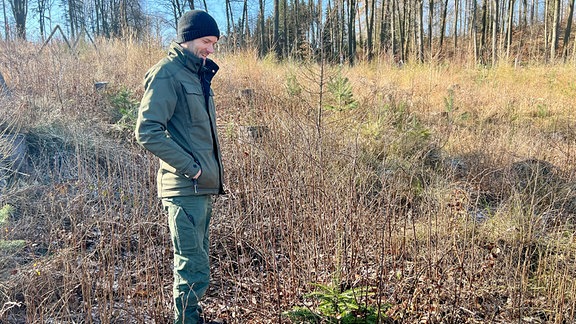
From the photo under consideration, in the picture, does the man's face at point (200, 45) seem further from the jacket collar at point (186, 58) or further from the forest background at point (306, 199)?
the forest background at point (306, 199)

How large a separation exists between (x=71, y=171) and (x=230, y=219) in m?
2.03

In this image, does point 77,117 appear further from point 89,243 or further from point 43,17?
point 43,17

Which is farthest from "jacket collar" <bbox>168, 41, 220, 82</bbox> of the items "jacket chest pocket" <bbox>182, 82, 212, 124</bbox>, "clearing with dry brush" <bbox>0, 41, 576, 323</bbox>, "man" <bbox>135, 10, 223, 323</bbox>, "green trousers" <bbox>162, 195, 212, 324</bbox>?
"clearing with dry brush" <bbox>0, 41, 576, 323</bbox>

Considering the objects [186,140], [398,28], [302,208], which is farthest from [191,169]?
[398,28]

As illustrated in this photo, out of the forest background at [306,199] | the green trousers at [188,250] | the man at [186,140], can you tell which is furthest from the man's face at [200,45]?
the forest background at [306,199]

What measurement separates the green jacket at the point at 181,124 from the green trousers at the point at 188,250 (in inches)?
2.9

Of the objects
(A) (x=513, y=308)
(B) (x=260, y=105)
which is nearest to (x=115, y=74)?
(B) (x=260, y=105)

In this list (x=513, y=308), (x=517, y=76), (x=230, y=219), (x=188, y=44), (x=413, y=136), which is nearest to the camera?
(x=188, y=44)

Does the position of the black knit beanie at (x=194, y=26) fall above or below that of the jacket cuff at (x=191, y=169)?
above

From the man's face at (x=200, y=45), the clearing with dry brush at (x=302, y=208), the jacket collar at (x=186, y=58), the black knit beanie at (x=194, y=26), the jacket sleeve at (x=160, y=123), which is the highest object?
the black knit beanie at (x=194, y=26)

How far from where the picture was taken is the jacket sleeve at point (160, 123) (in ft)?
6.62

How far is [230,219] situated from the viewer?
12.6 ft

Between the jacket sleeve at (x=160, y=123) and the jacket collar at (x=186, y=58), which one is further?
the jacket collar at (x=186, y=58)

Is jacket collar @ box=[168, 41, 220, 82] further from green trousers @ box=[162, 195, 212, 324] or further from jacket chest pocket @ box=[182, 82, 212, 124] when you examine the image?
green trousers @ box=[162, 195, 212, 324]
